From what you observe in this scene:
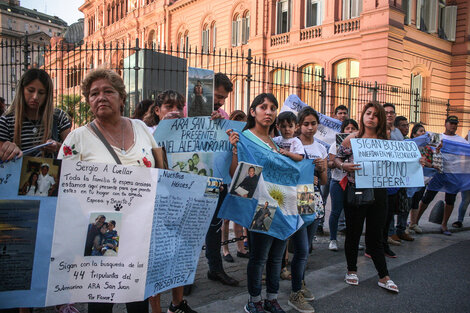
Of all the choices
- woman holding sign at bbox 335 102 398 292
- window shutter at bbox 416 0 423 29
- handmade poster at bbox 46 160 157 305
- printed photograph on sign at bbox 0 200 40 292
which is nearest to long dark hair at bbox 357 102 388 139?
woman holding sign at bbox 335 102 398 292

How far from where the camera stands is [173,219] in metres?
2.57

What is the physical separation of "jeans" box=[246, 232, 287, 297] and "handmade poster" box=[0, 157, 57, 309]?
1679mm

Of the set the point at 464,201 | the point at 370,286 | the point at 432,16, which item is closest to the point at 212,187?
the point at 370,286

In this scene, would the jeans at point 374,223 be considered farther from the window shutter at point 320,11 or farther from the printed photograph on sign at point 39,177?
the window shutter at point 320,11

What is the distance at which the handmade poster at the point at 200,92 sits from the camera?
12.4 feet

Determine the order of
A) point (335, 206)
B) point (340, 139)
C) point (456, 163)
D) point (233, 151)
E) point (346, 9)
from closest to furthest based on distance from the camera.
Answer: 1. point (233, 151)
2. point (340, 139)
3. point (335, 206)
4. point (456, 163)
5. point (346, 9)

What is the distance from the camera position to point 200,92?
12.6 feet

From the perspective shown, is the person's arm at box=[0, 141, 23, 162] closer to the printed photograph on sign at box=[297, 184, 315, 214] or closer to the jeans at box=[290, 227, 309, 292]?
the printed photograph on sign at box=[297, 184, 315, 214]

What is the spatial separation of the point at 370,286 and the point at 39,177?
368 centimetres

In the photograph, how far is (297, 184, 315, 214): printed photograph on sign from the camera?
3471 millimetres

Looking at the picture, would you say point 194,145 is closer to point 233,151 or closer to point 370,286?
point 233,151

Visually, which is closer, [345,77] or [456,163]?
[456,163]

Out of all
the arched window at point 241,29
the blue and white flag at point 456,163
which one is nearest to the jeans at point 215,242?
the blue and white flag at point 456,163

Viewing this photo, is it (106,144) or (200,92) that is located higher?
(200,92)
